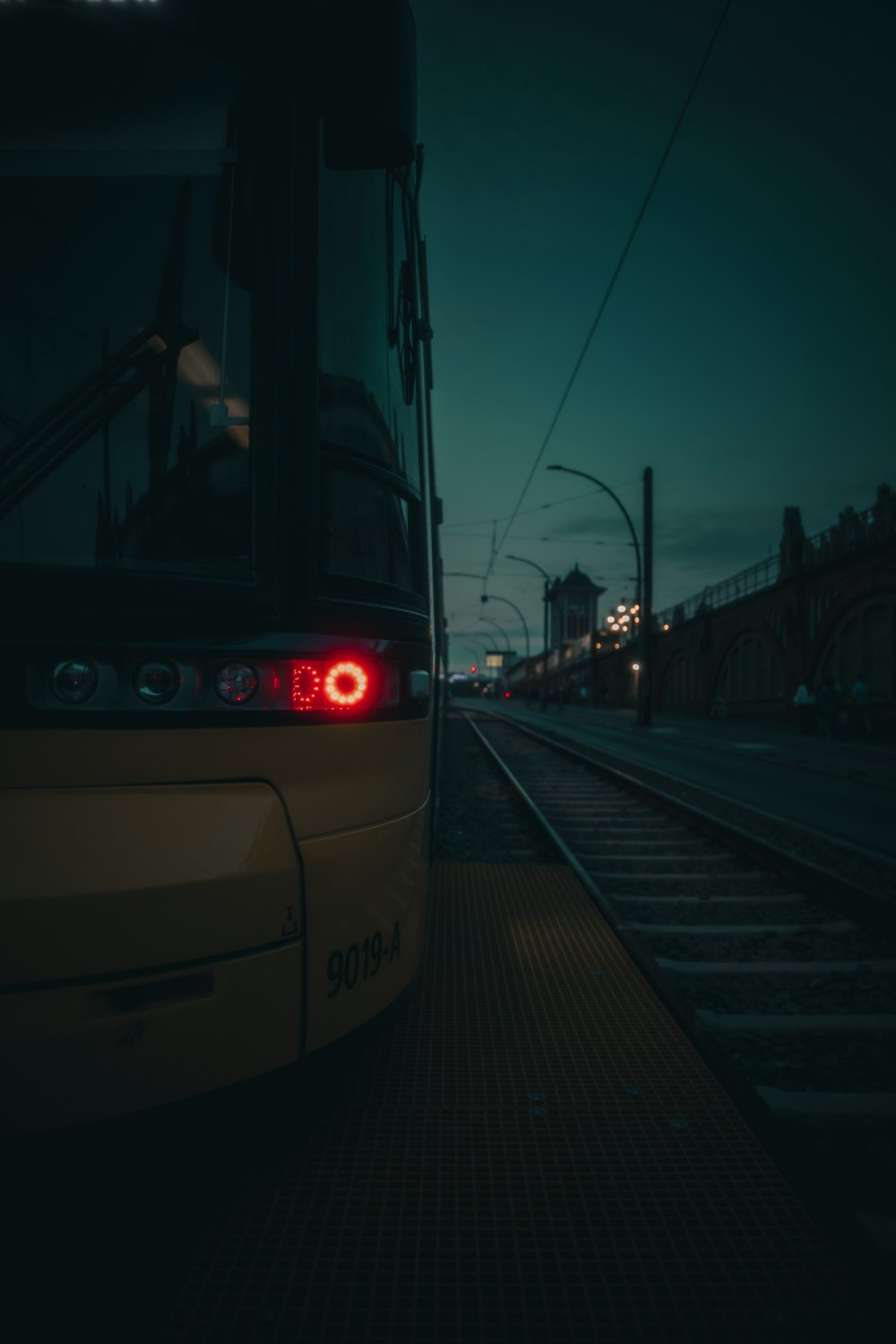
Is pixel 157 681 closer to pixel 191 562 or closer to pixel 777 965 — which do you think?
pixel 191 562

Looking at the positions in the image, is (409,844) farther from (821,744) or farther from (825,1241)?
(821,744)

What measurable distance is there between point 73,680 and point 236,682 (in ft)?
1.07

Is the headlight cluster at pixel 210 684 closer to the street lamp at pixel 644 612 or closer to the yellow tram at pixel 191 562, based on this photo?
the yellow tram at pixel 191 562

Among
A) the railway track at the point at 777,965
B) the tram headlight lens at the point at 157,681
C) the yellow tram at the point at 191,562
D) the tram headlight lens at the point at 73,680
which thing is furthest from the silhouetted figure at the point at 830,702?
the tram headlight lens at the point at 73,680

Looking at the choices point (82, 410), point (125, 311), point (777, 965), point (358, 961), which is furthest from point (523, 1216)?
point (777, 965)

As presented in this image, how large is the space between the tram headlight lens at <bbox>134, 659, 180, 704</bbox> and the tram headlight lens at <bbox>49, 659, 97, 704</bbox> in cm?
9

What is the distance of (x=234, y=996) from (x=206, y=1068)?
152mm

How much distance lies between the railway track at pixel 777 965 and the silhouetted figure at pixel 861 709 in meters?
18.5

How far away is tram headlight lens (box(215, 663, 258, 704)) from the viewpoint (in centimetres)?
177

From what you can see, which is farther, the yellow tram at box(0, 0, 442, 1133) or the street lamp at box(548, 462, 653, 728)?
the street lamp at box(548, 462, 653, 728)

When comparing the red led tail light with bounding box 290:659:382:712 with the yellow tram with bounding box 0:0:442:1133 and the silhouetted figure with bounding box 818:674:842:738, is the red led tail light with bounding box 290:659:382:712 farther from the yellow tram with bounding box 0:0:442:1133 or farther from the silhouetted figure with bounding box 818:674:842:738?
the silhouetted figure with bounding box 818:674:842:738

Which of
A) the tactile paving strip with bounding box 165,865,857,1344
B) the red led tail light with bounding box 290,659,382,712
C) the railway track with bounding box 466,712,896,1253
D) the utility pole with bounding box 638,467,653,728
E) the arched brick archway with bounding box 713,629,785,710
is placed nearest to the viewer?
the tactile paving strip with bounding box 165,865,857,1344

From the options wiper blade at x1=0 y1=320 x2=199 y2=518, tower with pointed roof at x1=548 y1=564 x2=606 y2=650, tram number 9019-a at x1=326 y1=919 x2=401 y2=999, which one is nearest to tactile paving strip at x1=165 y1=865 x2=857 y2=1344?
tram number 9019-a at x1=326 y1=919 x2=401 y2=999

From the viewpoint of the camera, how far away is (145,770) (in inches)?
65.9
